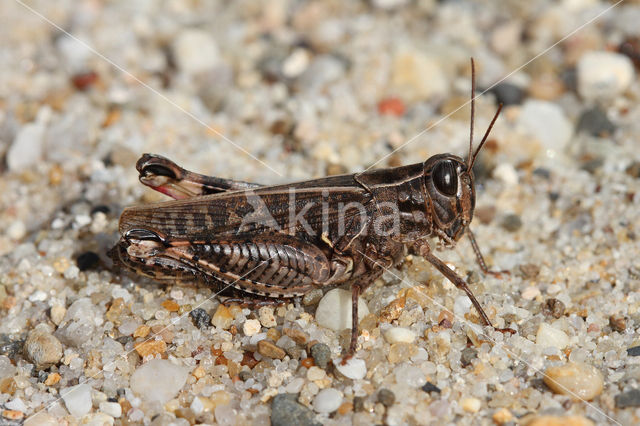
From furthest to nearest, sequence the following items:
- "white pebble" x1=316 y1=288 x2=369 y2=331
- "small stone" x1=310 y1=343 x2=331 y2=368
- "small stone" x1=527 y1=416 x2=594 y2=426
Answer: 1. "white pebble" x1=316 y1=288 x2=369 y2=331
2. "small stone" x1=310 y1=343 x2=331 y2=368
3. "small stone" x1=527 y1=416 x2=594 y2=426

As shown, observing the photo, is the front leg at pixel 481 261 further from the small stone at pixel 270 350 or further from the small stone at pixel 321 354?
the small stone at pixel 270 350

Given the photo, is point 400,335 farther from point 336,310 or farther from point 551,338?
point 551,338

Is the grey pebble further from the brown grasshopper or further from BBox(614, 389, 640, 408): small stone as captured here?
BBox(614, 389, 640, 408): small stone

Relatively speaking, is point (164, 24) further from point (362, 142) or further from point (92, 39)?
point (362, 142)

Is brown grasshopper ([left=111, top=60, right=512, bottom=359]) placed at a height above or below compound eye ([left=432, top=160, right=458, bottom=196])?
below

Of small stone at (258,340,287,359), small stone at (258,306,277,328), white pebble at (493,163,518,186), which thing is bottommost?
small stone at (258,340,287,359)

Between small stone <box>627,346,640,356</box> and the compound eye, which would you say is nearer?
small stone <box>627,346,640,356</box>

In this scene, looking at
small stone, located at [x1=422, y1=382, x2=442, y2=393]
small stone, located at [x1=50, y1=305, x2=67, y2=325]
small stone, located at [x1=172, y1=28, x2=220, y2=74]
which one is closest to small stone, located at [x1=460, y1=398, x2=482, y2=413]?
small stone, located at [x1=422, y1=382, x2=442, y2=393]
